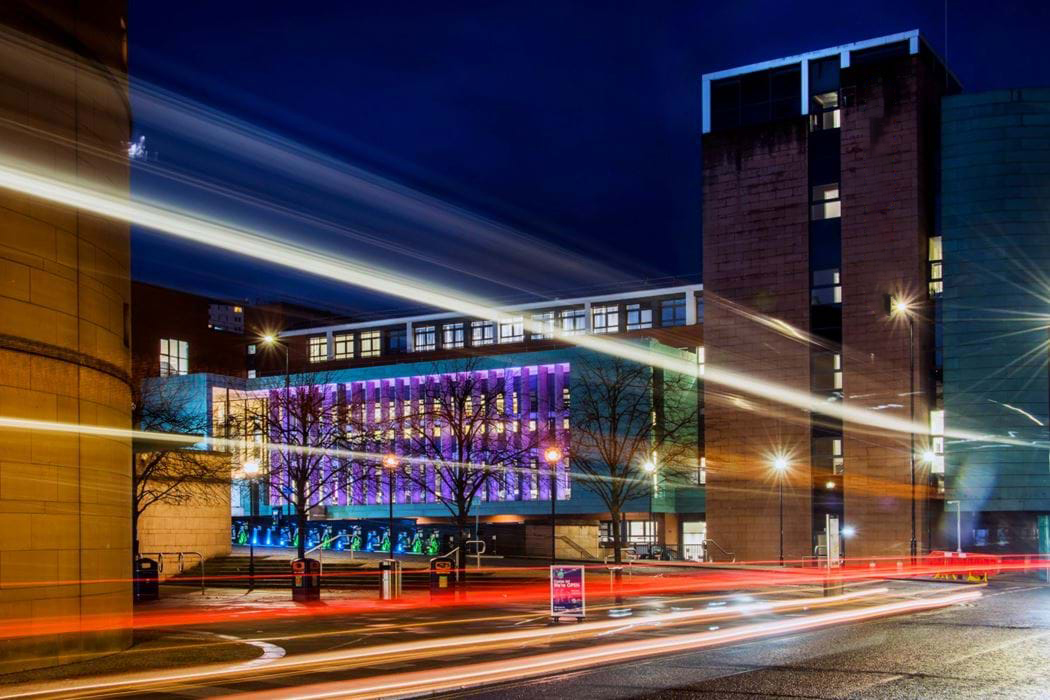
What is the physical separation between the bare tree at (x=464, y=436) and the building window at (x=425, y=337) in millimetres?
23489

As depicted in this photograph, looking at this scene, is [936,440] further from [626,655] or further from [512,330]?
[626,655]

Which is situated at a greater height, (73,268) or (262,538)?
(73,268)

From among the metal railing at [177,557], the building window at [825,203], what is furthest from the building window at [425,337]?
the metal railing at [177,557]

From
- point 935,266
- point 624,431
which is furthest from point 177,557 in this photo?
point 935,266

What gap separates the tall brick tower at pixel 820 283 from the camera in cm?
6550

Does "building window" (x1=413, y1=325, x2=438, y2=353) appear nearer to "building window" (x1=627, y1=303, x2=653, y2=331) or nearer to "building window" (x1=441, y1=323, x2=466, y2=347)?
"building window" (x1=441, y1=323, x2=466, y2=347)

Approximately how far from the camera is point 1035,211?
213 feet

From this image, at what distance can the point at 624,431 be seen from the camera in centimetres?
7300

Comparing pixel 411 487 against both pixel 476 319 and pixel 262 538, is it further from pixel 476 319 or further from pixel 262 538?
pixel 476 319

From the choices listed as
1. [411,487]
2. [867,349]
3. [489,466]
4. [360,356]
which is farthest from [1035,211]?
[360,356]

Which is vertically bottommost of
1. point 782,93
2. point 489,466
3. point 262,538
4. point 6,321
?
point 262,538

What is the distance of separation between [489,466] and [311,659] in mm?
46626

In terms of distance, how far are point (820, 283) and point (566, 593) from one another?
4628cm

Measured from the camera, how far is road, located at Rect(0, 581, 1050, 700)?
49.3 feet
